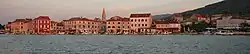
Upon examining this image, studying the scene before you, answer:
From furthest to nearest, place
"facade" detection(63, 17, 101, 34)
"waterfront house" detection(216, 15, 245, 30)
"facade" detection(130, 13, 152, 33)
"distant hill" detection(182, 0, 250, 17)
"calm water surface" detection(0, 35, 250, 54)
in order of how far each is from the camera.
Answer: "distant hill" detection(182, 0, 250, 17) → "waterfront house" detection(216, 15, 245, 30) → "facade" detection(63, 17, 101, 34) → "facade" detection(130, 13, 152, 33) → "calm water surface" detection(0, 35, 250, 54)

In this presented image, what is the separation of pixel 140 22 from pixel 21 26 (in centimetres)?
4005

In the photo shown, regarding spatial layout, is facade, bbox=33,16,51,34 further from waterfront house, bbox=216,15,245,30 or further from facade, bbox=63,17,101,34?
waterfront house, bbox=216,15,245,30

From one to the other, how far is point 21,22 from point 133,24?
3817cm

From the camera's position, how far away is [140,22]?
114 meters

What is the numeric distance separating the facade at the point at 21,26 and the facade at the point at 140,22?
33.1 metres

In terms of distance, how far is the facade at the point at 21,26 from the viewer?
408 ft

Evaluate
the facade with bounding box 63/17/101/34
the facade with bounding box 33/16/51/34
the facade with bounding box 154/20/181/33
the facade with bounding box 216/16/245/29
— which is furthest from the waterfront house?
the facade with bounding box 33/16/51/34

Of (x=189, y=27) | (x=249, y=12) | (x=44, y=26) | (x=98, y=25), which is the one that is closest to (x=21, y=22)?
(x=44, y=26)

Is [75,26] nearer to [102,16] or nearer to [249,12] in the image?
[102,16]

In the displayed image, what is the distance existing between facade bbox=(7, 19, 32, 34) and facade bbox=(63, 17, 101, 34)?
454 inches

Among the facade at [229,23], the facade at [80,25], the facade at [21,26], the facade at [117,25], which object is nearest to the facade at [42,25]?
the facade at [21,26]

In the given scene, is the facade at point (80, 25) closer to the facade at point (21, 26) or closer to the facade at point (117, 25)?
the facade at point (117, 25)

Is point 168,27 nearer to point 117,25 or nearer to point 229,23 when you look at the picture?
point 117,25

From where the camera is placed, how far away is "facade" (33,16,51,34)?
118m
